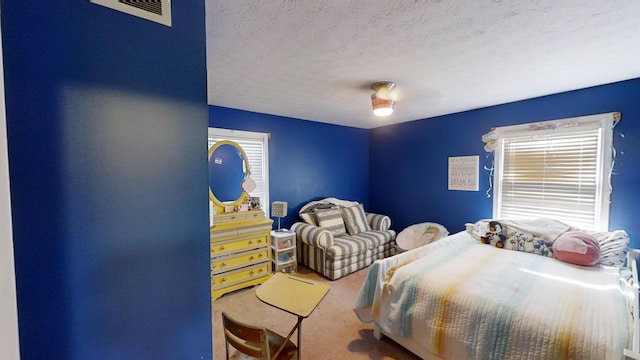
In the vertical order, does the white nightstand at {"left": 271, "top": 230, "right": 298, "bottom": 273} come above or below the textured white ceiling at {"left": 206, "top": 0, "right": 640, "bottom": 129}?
below

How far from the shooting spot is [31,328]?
70 cm

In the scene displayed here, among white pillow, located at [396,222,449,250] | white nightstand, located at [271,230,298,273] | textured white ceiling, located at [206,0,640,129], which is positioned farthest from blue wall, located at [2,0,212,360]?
white pillow, located at [396,222,449,250]

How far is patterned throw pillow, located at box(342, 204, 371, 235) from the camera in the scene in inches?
150

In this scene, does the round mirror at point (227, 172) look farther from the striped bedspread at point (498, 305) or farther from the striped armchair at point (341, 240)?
the striped bedspread at point (498, 305)

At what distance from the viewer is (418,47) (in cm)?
166

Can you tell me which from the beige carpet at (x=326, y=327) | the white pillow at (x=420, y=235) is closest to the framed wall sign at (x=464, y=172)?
the white pillow at (x=420, y=235)

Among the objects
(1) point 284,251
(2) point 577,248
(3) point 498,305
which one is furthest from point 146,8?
(2) point 577,248

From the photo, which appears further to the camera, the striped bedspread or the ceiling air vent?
the striped bedspread

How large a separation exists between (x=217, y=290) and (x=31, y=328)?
2123mm

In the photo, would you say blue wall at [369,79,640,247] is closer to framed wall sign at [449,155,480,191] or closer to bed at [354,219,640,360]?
framed wall sign at [449,155,480,191]

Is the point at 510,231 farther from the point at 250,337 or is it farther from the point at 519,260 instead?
the point at 250,337

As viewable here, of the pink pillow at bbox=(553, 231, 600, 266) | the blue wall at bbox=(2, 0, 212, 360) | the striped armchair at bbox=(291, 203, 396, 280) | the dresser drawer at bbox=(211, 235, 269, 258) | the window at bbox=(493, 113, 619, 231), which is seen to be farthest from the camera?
the striped armchair at bbox=(291, 203, 396, 280)

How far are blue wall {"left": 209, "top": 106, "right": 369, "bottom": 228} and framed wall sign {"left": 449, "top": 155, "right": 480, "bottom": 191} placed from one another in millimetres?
1588

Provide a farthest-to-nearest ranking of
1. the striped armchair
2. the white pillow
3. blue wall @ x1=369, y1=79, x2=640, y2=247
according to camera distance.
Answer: the white pillow < the striped armchair < blue wall @ x1=369, y1=79, x2=640, y2=247
